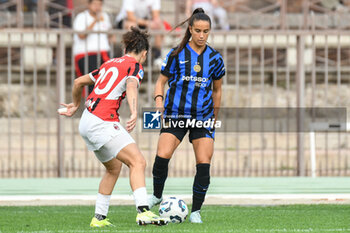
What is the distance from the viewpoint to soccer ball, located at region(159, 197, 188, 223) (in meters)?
8.10

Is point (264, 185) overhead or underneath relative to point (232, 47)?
underneath

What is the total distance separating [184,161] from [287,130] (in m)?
1.78

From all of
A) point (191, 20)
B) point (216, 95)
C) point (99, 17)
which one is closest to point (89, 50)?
point (99, 17)

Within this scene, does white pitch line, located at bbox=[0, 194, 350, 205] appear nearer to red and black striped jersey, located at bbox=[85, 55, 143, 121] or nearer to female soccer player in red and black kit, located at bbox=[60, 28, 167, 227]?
female soccer player in red and black kit, located at bbox=[60, 28, 167, 227]

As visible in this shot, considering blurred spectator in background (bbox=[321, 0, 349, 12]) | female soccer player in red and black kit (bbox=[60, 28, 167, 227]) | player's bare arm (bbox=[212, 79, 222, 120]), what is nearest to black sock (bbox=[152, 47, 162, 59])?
blurred spectator in background (bbox=[321, 0, 349, 12])

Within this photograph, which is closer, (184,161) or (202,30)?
(202,30)

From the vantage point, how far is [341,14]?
1650 centimetres

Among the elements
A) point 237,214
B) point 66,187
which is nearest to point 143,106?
point 66,187

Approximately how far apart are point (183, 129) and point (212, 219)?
0.94 metres

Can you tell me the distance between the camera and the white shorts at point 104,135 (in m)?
7.72

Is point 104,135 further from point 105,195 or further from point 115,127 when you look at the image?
point 105,195

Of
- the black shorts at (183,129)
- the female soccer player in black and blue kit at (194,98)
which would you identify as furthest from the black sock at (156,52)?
the black shorts at (183,129)

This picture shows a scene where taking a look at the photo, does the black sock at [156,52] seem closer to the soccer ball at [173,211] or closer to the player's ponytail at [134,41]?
the player's ponytail at [134,41]

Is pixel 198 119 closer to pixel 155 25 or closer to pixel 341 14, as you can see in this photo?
pixel 155 25
